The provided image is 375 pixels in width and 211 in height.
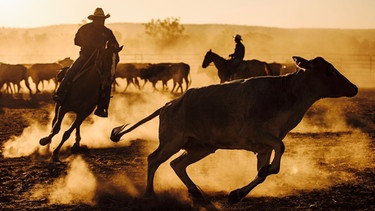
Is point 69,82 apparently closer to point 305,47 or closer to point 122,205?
point 122,205

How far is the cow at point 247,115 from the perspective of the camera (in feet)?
22.5

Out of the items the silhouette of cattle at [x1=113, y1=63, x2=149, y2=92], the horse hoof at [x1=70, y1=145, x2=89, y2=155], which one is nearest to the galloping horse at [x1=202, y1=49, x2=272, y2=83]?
the horse hoof at [x1=70, y1=145, x2=89, y2=155]

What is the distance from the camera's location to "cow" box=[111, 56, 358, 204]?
22.5 feet

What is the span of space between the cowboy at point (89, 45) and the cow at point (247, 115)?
3548 millimetres

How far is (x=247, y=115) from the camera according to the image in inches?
273

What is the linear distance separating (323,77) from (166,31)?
93847 millimetres

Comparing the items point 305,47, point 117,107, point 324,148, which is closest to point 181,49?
point 305,47

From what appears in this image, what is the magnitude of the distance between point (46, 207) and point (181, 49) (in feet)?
299

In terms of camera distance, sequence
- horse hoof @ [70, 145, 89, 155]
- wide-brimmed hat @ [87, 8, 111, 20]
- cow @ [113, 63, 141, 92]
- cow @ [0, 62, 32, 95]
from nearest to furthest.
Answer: wide-brimmed hat @ [87, 8, 111, 20]
horse hoof @ [70, 145, 89, 155]
cow @ [0, 62, 32, 95]
cow @ [113, 63, 141, 92]

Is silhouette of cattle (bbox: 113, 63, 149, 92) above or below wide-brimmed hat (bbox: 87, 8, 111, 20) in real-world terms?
below

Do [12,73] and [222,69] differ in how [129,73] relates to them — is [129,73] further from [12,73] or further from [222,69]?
[222,69]

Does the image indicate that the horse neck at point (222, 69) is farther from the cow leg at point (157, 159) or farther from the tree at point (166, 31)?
the tree at point (166, 31)

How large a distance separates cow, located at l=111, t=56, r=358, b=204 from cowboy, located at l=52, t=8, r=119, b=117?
3.55 metres

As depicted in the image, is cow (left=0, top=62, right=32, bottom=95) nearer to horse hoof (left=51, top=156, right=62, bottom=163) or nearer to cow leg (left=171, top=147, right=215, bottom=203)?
horse hoof (left=51, top=156, right=62, bottom=163)
